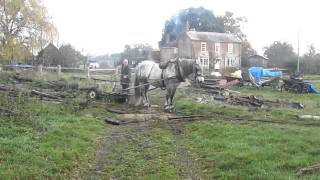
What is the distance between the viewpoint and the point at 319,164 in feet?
29.7

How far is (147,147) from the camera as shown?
1182 cm

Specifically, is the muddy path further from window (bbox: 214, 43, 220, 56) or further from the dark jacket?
window (bbox: 214, 43, 220, 56)

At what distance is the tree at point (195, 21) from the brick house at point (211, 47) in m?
7.85

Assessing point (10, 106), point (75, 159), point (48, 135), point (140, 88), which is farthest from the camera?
point (140, 88)

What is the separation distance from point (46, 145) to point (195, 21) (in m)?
83.8

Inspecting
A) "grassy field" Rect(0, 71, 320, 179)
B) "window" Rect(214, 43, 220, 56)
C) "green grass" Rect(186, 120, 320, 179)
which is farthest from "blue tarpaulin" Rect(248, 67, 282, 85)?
"window" Rect(214, 43, 220, 56)

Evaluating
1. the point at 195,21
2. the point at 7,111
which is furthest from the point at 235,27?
the point at 7,111

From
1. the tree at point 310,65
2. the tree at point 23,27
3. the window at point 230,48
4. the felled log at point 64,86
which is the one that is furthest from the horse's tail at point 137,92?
the window at point 230,48

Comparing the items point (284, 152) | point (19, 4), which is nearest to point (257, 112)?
point (284, 152)

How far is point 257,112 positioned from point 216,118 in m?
3.00

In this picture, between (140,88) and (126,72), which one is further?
(126,72)

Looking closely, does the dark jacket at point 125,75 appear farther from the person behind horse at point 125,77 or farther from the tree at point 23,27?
the tree at point 23,27

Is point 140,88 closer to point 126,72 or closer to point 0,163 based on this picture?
point 126,72

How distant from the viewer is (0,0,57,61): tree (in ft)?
154
